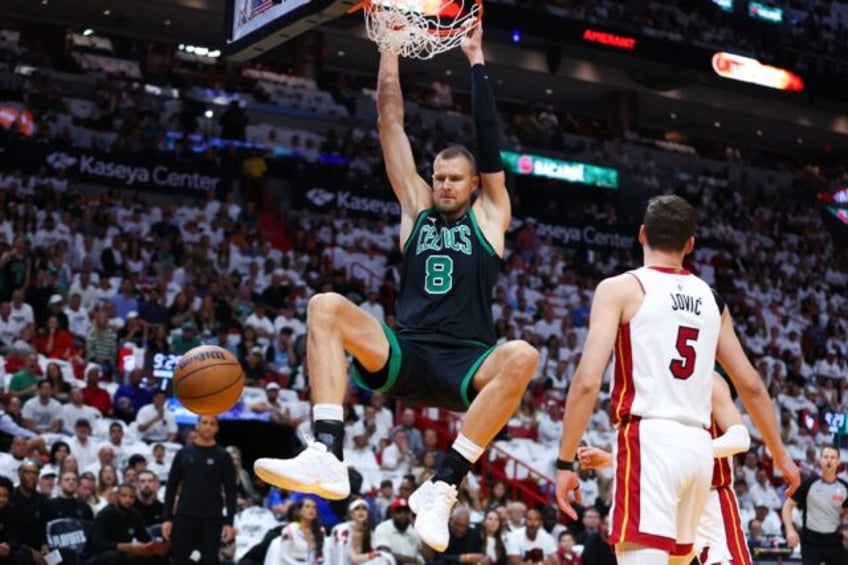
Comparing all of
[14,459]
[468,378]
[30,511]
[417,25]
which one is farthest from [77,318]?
[468,378]

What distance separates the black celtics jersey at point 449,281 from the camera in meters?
6.96

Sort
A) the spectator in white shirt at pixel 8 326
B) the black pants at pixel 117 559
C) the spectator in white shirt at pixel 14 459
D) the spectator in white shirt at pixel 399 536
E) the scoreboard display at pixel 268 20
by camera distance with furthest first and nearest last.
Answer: the spectator in white shirt at pixel 8 326 → the spectator in white shirt at pixel 399 536 → the spectator in white shirt at pixel 14 459 → the black pants at pixel 117 559 → the scoreboard display at pixel 268 20

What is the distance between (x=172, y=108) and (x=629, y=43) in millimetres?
12947

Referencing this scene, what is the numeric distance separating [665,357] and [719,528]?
2.24 meters

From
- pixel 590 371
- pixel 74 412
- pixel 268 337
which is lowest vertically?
pixel 74 412

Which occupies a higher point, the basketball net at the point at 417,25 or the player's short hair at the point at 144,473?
the basketball net at the point at 417,25

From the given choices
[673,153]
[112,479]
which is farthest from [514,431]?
[673,153]

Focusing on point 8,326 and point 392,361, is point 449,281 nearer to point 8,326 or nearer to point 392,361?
point 392,361

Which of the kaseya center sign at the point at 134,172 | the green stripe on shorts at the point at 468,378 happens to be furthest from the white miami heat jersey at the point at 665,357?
the kaseya center sign at the point at 134,172

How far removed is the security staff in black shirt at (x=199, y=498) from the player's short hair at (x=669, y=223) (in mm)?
7560

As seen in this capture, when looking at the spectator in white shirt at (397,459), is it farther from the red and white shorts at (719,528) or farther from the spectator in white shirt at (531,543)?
the red and white shorts at (719,528)

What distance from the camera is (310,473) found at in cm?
629

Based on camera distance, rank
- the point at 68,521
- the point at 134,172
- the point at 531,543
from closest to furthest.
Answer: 1. the point at 68,521
2. the point at 531,543
3. the point at 134,172

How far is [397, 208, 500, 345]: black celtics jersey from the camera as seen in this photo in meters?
6.96
